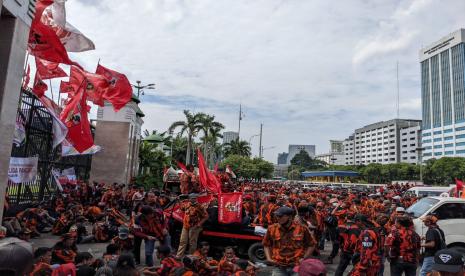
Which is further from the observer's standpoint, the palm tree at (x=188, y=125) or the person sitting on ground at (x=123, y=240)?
the palm tree at (x=188, y=125)

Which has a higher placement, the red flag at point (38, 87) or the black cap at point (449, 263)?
the red flag at point (38, 87)

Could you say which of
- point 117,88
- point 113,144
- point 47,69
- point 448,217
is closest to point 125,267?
point 448,217

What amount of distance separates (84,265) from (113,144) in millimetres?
20661

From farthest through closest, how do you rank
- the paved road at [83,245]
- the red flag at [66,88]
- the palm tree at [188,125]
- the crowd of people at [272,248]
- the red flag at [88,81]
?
the palm tree at [188,125]
the red flag at [66,88]
the red flag at [88,81]
the paved road at [83,245]
the crowd of people at [272,248]

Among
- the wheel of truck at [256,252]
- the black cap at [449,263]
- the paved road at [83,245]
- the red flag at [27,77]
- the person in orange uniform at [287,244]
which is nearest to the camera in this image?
the black cap at [449,263]

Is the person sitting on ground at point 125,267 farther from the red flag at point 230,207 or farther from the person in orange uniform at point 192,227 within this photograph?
the red flag at point 230,207

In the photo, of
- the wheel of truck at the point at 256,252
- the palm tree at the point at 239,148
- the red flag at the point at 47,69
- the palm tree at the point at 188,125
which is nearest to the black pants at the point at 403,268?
the wheel of truck at the point at 256,252

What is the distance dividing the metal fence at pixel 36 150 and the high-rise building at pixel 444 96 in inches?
4894

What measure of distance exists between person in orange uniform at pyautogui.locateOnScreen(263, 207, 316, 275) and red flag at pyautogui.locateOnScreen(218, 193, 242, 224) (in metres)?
4.16

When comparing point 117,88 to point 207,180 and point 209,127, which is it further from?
point 209,127

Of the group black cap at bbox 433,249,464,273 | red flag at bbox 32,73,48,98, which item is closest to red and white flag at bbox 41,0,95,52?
red flag at bbox 32,73,48,98

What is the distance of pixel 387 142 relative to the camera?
493 feet

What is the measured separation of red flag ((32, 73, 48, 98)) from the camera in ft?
38.6

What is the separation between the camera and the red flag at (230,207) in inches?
348
